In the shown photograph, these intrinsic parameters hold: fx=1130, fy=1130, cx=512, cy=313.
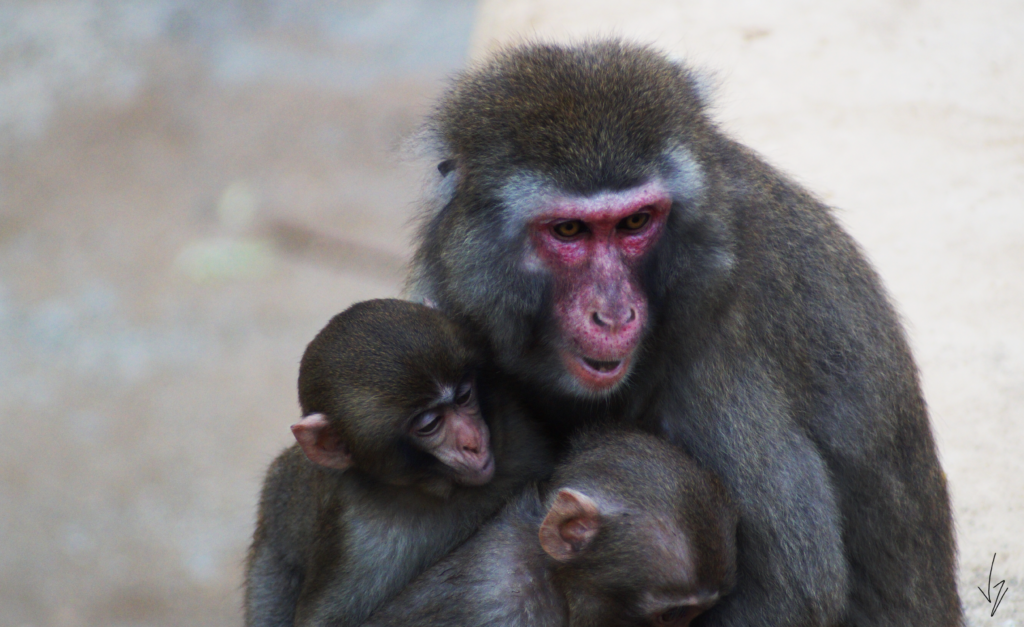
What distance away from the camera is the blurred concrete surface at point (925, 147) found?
19.5ft

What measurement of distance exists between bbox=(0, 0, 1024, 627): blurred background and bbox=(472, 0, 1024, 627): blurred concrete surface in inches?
0.6

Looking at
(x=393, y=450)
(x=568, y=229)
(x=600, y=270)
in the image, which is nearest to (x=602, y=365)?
(x=600, y=270)

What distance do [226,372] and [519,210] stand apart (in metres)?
7.52

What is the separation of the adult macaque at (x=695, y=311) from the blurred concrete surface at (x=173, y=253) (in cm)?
256

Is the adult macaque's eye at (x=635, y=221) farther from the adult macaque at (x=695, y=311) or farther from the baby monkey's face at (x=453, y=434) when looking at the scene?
the baby monkey's face at (x=453, y=434)

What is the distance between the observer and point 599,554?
158 inches

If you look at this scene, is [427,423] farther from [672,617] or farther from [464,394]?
[672,617]

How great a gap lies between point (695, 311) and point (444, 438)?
3.51 ft

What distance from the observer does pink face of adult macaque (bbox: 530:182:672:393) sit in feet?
13.2

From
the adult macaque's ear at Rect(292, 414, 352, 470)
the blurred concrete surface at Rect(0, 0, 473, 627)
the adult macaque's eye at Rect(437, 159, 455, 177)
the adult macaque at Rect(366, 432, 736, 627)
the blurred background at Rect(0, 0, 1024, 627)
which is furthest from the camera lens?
the blurred concrete surface at Rect(0, 0, 473, 627)

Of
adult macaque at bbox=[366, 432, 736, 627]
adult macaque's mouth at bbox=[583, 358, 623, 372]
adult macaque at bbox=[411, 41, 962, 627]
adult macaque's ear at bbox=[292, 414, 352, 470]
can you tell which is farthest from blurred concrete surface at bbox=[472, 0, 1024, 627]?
adult macaque's ear at bbox=[292, 414, 352, 470]

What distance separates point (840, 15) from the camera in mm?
8359

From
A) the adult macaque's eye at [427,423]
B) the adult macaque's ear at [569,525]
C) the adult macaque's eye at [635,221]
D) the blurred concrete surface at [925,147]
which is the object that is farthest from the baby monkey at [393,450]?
the blurred concrete surface at [925,147]

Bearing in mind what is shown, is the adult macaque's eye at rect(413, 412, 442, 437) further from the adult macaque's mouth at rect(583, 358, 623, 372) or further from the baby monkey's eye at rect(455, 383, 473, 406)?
the adult macaque's mouth at rect(583, 358, 623, 372)
